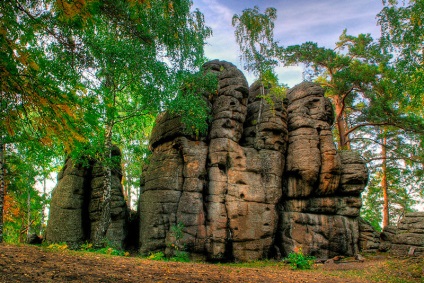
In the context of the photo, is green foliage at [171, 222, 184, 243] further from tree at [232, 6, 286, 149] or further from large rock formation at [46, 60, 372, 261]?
tree at [232, 6, 286, 149]

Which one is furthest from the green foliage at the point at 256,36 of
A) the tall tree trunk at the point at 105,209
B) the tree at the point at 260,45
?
the tall tree trunk at the point at 105,209

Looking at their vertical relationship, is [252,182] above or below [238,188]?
above

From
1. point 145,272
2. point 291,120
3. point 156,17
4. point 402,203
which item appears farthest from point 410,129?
point 145,272

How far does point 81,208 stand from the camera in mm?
16297

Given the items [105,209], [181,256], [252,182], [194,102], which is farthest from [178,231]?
[194,102]

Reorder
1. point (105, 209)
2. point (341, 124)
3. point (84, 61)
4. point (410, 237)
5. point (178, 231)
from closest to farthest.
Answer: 1. point (84, 61)
2. point (105, 209)
3. point (178, 231)
4. point (410, 237)
5. point (341, 124)

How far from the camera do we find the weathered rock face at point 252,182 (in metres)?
15.6

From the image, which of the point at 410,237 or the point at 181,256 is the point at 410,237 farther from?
the point at 181,256

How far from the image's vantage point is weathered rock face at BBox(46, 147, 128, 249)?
15.5 metres

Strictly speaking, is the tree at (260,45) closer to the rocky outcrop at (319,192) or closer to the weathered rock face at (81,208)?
the rocky outcrop at (319,192)

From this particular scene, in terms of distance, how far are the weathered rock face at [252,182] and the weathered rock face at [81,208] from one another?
149 centimetres

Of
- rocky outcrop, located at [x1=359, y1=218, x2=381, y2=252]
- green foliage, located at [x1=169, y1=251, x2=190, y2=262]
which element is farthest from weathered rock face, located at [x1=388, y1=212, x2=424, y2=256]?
green foliage, located at [x1=169, y1=251, x2=190, y2=262]

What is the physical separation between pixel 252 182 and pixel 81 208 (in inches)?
390

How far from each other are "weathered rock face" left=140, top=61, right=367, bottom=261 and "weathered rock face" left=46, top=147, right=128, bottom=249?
1.49 m
